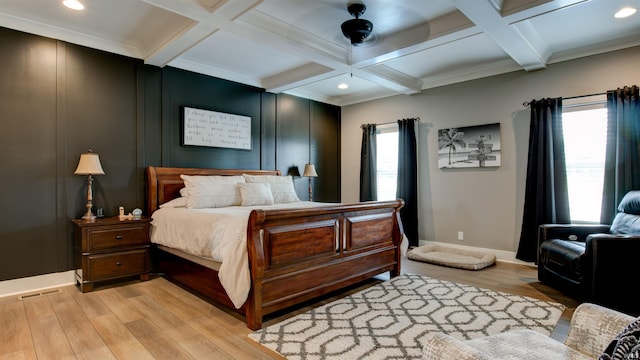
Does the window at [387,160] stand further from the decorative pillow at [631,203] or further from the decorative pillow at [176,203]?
the decorative pillow at [176,203]

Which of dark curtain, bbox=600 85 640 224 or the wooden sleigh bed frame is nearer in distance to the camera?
the wooden sleigh bed frame

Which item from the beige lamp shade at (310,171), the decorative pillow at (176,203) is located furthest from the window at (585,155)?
the decorative pillow at (176,203)

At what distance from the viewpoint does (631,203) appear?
3.34 meters

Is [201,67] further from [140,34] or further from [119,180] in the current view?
[119,180]

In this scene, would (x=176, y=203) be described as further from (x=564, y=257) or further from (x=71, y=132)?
(x=564, y=257)

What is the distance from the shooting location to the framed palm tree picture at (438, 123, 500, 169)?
4.75 m

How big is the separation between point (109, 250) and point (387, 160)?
4.26 m

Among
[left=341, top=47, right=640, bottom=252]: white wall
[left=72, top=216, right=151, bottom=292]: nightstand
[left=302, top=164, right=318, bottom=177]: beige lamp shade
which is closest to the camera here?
[left=72, top=216, right=151, bottom=292]: nightstand

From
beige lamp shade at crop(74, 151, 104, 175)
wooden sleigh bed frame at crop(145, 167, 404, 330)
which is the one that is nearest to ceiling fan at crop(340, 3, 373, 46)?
wooden sleigh bed frame at crop(145, 167, 404, 330)

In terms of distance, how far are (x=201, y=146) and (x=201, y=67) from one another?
1022mm

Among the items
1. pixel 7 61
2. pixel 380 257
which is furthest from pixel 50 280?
pixel 380 257

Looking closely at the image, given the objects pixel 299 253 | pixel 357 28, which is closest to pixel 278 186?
pixel 299 253

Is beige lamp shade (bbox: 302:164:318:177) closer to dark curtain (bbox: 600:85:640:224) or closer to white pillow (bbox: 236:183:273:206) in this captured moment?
white pillow (bbox: 236:183:273:206)

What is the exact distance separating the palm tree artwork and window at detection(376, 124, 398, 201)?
0.84 metres
